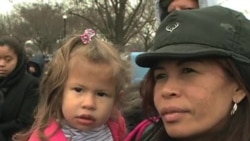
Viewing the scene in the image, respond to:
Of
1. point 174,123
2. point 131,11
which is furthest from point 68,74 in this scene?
point 131,11

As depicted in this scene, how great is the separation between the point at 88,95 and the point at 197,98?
95cm

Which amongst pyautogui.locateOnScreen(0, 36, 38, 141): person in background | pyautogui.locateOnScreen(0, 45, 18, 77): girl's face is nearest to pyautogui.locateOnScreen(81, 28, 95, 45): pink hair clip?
pyautogui.locateOnScreen(0, 36, 38, 141): person in background

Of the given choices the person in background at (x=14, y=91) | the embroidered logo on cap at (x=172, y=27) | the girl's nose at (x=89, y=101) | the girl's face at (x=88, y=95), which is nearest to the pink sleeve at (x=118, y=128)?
the girl's face at (x=88, y=95)

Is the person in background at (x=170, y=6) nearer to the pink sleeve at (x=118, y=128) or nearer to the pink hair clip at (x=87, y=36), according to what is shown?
the pink hair clip at (x=87, y=36)

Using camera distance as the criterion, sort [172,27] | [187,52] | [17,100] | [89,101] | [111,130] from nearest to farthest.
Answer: [187,52] < [172,27] < [89,101] < [111,130] < [17,100]

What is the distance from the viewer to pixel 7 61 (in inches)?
184

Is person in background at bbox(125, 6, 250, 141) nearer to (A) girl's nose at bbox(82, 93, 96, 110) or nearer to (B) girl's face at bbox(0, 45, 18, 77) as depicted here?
(A) girl's nose at bbox(82, 93, 96, 110)

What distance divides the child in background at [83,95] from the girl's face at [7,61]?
2.15 meters

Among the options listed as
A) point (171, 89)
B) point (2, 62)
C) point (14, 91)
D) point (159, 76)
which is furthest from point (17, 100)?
point (171, 89)

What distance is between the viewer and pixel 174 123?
Result: 150cm

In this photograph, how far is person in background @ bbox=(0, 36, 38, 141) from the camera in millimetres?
4449

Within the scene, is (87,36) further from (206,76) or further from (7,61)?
(7,61)

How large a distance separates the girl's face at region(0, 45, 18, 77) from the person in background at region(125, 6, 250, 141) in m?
3.27

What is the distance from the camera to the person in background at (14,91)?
445cm
